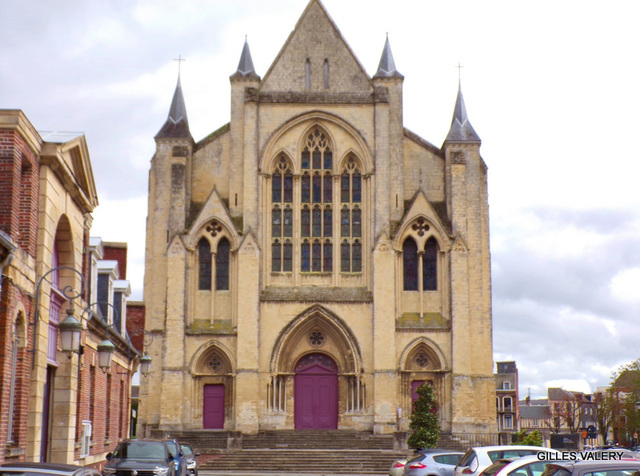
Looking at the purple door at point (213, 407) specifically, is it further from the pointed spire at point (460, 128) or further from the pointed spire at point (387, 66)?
the pointed spire at point (387, 66)

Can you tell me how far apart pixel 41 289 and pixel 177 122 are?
23.8 meters

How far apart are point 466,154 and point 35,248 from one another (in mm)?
25798

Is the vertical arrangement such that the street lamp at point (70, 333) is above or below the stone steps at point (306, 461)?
above

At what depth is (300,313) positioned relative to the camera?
127ft

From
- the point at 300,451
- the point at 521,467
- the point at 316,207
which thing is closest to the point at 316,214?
the point at 316,207

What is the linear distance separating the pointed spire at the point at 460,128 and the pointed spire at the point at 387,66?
3.07 meters

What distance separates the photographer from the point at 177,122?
40094 mm

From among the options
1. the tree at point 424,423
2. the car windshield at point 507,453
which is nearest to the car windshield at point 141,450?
the car windshield at point 507,453

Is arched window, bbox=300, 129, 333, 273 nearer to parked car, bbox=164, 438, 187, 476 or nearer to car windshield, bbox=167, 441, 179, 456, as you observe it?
car windshield, bbox=167, 441, 179, 456

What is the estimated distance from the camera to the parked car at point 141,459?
1902 cm

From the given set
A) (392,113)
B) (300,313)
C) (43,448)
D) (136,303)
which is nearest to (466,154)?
(392,113)

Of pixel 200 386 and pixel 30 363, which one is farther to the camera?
pixel 200 386

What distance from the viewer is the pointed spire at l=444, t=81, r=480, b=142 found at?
3981cm

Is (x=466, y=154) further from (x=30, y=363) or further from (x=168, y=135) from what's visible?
(x=30, y=363)
